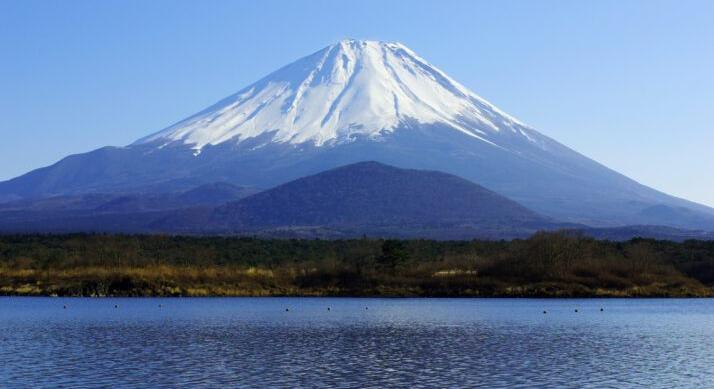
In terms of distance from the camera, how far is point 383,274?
88250 mm

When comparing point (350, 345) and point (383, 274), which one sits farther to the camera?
point (383, 274)

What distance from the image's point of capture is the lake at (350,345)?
3566 cm

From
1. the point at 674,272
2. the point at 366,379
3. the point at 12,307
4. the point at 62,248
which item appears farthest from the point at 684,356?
the point at 62,248

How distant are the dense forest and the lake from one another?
10.3m

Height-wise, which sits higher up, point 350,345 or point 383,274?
point 383,274

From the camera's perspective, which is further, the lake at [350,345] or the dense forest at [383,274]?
the dense forest at [383,274]

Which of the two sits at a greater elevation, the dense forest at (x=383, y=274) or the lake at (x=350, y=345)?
the dense forest at (x=383, y=274)

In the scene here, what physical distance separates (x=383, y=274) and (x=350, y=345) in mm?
41573

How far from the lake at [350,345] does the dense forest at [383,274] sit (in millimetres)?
10260

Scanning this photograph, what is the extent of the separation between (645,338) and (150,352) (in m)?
23.6

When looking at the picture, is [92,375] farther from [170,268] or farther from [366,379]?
[170,268]

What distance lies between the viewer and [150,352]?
42.4 m

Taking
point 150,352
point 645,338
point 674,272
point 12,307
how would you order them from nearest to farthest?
point 150,352, point 645,338, point 12,307, point 674,272

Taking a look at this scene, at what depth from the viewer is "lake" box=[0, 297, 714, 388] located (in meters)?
35.7
